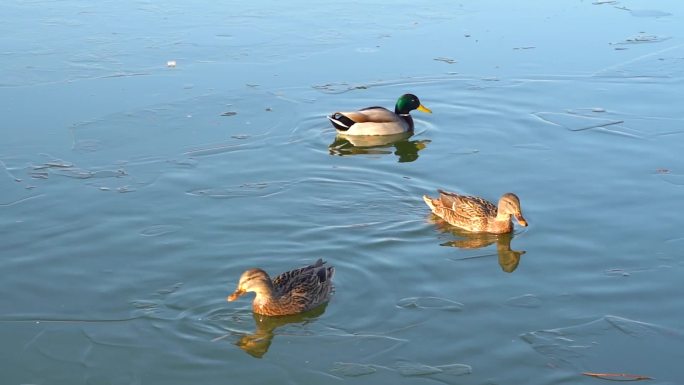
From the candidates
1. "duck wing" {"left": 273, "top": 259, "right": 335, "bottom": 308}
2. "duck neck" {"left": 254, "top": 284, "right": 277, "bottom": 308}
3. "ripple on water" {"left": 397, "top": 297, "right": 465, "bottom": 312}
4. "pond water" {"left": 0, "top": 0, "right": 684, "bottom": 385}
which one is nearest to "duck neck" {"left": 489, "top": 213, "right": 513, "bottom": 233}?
"pond water" {"left": 0, "top": 0, "right": 684, "bottom": 385}

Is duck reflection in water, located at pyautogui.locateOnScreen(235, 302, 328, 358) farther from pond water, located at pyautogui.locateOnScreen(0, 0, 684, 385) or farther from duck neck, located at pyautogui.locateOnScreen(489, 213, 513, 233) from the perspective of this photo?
duck neck, located at pyautogui.locateOnScreen(489, 213, 513, 233)

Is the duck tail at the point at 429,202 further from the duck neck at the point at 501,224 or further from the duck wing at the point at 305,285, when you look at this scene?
the duck wing at the point at 305,285

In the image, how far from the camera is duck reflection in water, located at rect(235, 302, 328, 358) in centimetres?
689

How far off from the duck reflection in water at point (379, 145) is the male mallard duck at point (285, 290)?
4.10 m

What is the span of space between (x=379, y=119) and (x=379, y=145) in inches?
13.7

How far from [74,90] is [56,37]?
115 inches

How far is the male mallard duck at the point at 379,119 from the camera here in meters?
12.2

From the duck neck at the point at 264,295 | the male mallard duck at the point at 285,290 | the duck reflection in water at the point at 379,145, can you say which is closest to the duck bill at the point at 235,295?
the male mallard duck at the point at 285,290

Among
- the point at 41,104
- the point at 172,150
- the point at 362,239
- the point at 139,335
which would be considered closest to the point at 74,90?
the point at 41,104

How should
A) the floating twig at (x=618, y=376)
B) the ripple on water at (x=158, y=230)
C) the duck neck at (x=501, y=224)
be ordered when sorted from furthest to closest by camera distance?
the duck neck at (x=501, y=224)
the ripple on water at (x=158, y=230)
the floating twig at (x=618, y=376)

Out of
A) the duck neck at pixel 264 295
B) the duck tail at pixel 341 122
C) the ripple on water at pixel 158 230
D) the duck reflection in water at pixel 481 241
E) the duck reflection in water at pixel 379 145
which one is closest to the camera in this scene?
the duck neck at pixel 264 295

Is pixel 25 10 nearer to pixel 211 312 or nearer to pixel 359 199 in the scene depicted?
pixel 359 199

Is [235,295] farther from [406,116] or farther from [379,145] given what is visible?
[406,116]

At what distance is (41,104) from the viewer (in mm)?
12695
